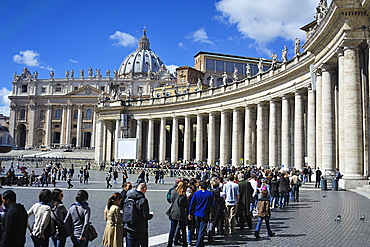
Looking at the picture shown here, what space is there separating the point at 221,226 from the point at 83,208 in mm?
5600

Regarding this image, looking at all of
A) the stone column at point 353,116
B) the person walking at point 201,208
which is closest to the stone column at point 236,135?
the stone column at point 353,116

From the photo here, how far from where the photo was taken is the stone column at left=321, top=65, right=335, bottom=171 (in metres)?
26.3

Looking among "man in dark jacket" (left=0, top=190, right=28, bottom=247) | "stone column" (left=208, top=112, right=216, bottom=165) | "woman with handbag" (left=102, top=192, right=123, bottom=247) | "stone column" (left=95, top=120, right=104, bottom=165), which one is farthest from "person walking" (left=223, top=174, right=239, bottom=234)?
"stone column" (left=95, top=120, right=104, bottom=165)

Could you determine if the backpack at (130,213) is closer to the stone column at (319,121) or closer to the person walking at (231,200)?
the person walking at (231,200)

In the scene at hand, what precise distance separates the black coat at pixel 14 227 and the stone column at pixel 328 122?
2361 centimetres

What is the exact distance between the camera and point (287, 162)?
37656 millimetres

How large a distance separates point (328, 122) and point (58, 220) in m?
23.0

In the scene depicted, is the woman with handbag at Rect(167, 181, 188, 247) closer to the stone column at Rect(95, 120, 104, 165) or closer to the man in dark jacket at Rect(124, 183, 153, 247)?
the man in dark jacket at Rect(124, 183, 153, 247)

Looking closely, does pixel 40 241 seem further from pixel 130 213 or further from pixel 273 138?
pixel 273 138

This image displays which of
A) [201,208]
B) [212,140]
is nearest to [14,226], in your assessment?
[201,208]

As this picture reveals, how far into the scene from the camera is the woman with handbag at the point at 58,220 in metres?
7.39

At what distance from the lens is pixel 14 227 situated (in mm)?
6320

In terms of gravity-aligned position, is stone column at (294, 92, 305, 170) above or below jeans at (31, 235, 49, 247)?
above

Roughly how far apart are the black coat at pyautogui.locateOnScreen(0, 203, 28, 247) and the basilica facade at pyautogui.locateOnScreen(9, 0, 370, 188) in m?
20.1
